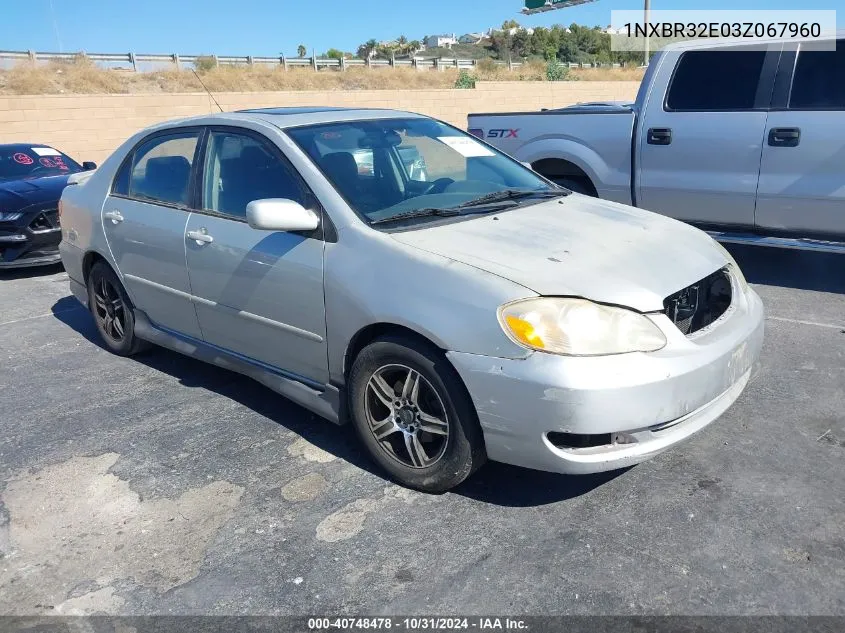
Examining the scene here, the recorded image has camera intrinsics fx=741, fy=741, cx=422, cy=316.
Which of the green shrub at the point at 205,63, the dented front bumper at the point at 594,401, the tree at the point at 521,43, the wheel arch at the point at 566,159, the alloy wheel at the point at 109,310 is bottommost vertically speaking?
the alloy wheel at the point at 109,310

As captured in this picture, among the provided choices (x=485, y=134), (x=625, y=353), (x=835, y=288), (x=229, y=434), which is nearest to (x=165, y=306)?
(x=229, y=434)

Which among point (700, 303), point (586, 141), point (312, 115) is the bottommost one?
point (700, 303)

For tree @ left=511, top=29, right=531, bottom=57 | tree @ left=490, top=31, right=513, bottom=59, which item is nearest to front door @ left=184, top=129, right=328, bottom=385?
tree @ left=490, top=31, right=513, bottom=59

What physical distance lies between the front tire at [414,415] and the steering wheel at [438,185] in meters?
1.03

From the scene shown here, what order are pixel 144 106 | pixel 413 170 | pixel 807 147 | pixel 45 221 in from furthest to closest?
pixel 144 106 → pixel 45 221 → pixel 807 147 → pixel 413 170

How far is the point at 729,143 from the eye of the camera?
5.95m

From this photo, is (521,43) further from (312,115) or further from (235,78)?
(312,115)

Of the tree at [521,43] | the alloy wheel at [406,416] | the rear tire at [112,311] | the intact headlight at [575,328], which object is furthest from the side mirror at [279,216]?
the tree at [521,43]

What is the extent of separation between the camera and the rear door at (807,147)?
553 centimetres

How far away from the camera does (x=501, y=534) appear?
2949mm

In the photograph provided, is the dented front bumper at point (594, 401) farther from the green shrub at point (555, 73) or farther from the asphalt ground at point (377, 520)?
the green shrub at point (555, 73)

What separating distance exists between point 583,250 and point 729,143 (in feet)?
11.2

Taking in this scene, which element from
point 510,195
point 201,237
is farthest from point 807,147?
point 201,237

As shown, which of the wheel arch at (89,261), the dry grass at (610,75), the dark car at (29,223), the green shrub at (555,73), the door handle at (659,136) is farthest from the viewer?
the dry grass at (610,75)
